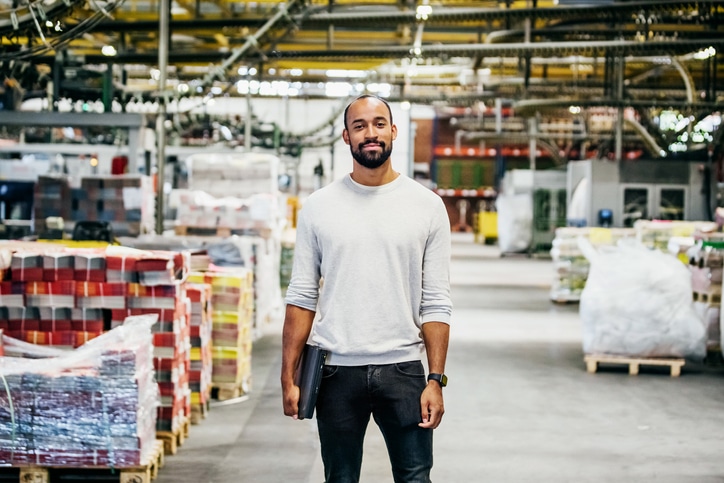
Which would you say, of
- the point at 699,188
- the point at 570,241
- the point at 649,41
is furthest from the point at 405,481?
the point at 699,188

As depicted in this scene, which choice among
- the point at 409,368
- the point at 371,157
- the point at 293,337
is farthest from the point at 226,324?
the point at 371,157

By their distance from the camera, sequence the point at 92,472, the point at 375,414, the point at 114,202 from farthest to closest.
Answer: the point at 114,202 < the point at 92,472 < the point at 375,414

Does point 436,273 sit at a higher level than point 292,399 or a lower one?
higher

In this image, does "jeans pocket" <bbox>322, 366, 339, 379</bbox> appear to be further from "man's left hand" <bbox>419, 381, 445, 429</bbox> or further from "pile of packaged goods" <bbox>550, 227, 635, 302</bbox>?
"pile of packaged goods" <bbox>550, 227, 635, 302</bbox>

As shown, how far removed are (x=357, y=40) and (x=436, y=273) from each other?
1550 cm

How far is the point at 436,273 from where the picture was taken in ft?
11.5

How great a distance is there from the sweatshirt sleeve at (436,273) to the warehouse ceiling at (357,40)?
6.73 m

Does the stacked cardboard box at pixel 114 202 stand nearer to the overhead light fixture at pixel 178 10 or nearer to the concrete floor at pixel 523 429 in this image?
the concrete floor at pixel 523 429

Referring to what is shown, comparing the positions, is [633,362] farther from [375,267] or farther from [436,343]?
[375,267]

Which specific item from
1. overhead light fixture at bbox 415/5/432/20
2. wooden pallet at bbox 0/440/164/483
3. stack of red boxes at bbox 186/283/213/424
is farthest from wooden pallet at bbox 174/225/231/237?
wooden pallet at bbox 0/440/164/483

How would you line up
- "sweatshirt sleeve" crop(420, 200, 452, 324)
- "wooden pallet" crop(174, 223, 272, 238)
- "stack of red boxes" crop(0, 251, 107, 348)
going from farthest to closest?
"wooden pallet" crop(174, 223, 272, 238) → "stack of red boxes" crop(0, 251, 107, 348) → "sweatshirt sleeve" crop(420, 200, 452, 324)

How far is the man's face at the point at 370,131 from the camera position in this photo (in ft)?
11.2

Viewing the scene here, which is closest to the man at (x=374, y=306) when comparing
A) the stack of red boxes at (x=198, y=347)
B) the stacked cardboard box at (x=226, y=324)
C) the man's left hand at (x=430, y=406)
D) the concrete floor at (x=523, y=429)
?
the man's left hand at (x=430, y=406)

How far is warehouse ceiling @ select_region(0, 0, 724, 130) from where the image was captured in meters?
12.0
